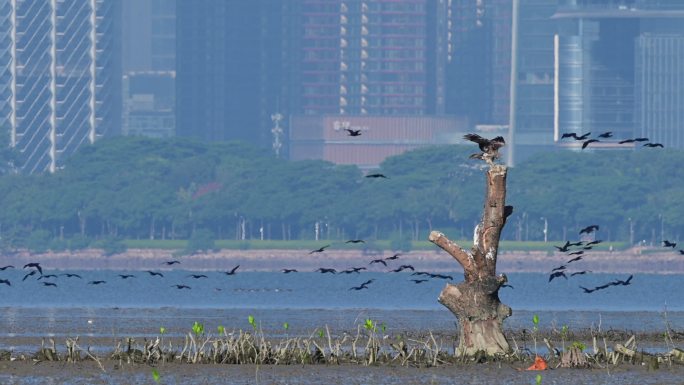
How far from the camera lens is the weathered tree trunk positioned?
52562mm

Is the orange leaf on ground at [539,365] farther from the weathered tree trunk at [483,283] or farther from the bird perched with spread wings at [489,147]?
the bird perched with spread wings at [489,147]

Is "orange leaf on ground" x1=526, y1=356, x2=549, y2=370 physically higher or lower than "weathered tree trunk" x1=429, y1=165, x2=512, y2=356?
lower

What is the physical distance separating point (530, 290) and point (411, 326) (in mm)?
111199

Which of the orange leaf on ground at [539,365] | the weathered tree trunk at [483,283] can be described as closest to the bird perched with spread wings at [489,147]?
the weathered tree trunk at [483,283]

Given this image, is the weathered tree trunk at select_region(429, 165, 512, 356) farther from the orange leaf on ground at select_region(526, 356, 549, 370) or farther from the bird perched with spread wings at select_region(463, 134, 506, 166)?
the orange leaf on ground at select_region(526, 356, 549, 370)

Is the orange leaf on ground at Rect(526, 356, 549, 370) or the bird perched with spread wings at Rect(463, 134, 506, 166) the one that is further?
the orange leaf on ground at Rect(526, 356, 549, 370)

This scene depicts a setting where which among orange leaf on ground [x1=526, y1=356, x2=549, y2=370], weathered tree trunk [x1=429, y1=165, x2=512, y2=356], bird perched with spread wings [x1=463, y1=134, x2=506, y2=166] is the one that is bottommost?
orange leaf on ground [x1=526, y1=356, x2=549, y2=370]

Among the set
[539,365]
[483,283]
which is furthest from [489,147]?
[539,365]

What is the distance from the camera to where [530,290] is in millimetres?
195625

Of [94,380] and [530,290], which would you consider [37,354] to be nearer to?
[94,380]

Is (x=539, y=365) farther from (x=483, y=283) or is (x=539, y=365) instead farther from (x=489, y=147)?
(x=489, y=147)

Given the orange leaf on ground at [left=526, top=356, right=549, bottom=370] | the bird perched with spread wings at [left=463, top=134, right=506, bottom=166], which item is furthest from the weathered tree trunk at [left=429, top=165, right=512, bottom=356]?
the orange leaf on ground at [left=526, top=356, right=549, bottom=370]

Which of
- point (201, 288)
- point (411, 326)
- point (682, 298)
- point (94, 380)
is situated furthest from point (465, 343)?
point (201, 288)

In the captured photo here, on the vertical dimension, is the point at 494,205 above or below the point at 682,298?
above
